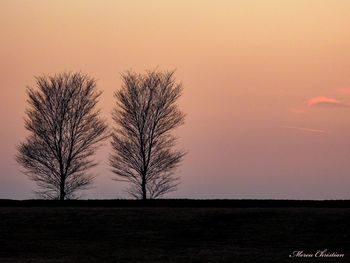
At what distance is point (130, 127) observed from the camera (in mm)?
48781

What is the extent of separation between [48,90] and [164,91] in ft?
27.8
